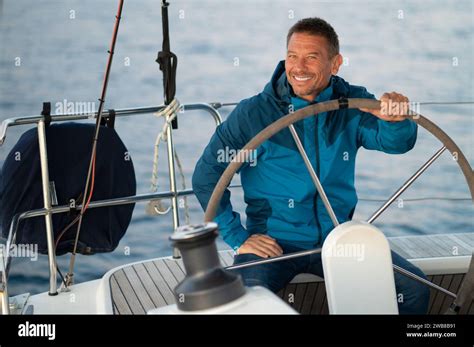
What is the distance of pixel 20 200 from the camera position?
8.89ft

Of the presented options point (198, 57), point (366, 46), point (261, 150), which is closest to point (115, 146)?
point (261, 150)

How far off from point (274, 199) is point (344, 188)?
18cm

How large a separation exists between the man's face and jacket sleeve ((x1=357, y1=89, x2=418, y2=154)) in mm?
132

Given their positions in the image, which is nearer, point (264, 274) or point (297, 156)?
point (264, 274)

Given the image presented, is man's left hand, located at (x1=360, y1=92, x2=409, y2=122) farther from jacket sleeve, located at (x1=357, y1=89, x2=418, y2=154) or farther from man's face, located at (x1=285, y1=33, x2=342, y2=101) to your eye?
man's face, located at (x1=285, y1=33, x2=342, y2=101)

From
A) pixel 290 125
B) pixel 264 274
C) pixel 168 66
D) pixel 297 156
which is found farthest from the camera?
pixel 168 66

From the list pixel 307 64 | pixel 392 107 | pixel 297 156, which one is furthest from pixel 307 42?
pixel 392 107

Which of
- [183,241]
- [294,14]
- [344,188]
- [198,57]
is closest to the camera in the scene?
[183,241]

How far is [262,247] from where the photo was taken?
2.23 meters

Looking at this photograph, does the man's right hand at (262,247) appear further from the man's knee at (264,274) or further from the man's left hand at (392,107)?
the man's left hand at (392,107)

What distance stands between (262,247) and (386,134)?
40cm

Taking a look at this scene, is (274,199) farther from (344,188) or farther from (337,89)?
(337,89)

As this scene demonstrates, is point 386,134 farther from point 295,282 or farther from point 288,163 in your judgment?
point 295,282

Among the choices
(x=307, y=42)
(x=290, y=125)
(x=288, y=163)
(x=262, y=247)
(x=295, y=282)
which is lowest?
(x=295, y=282)
